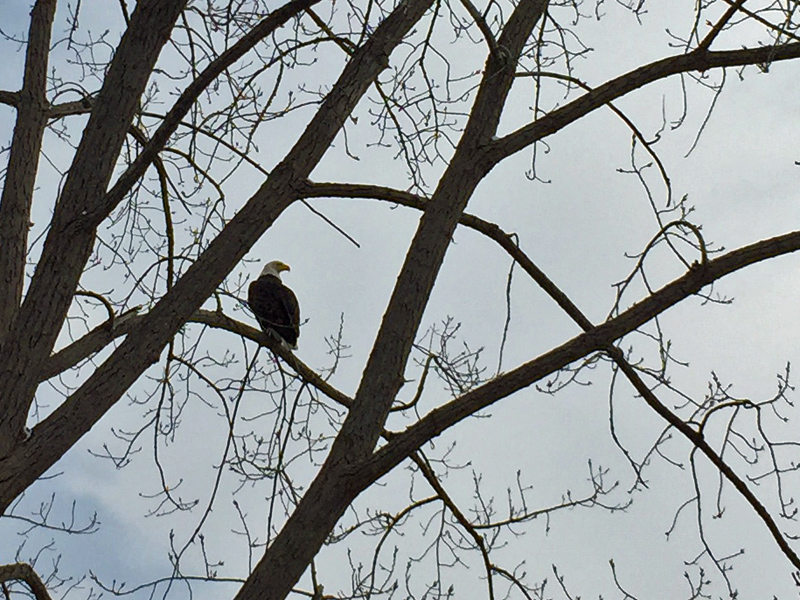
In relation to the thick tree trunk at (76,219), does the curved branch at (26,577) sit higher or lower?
lower

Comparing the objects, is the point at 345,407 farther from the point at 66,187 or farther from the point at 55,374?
the point at 66,187

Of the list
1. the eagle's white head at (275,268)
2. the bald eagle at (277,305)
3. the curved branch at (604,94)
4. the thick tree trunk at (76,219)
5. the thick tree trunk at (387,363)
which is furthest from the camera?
the eagle's white head at (275,268)

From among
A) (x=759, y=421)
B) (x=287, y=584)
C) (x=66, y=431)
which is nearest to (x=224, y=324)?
(x=66, y=431)

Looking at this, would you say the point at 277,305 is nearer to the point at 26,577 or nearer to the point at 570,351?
the point at 26,577

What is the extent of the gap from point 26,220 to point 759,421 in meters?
3.13

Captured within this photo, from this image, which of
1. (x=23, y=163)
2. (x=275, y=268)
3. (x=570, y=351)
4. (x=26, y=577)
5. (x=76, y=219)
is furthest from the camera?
(x=275, y=268)

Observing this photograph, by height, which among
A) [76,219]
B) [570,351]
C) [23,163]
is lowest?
[76,219]

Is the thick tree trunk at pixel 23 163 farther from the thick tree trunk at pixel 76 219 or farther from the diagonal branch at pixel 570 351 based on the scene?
the diagonal branch at pixel 570 351

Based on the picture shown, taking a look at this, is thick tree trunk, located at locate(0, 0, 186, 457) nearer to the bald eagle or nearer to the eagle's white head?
the bald eagle

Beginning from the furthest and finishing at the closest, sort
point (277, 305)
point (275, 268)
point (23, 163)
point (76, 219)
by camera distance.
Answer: point (275, 268) < point (277, 305) < point (23, 163) < point (76, 219)

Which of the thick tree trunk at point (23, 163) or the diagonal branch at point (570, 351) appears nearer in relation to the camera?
the diagonal branch at point (570, 351)

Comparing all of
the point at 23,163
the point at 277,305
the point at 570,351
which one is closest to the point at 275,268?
the point at 277,305

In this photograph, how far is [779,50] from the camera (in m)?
3.60

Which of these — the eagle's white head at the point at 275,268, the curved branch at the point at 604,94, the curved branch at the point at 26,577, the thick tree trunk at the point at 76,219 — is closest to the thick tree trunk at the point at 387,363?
the curved branch at the point at 604,94
